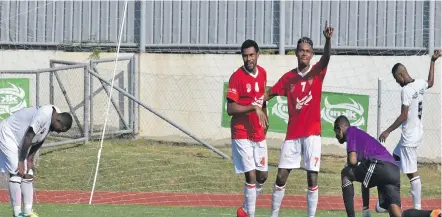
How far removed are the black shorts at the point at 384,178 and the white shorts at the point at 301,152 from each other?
793 millimetres

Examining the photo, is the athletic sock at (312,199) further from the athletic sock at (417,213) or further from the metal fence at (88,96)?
the metal fence at (88,96)

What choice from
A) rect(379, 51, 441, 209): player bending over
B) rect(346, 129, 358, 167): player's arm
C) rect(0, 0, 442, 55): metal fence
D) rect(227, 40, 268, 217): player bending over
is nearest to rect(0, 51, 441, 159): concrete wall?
rect(0, 0, 442, 55): metal fence

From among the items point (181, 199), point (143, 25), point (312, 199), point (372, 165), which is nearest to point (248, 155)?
point (312, 199)

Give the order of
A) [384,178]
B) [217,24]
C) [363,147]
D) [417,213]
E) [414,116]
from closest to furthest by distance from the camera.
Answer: [417,213] < [384,178] < [363,147] < [414,116] < [217,24]

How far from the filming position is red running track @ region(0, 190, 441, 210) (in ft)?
60.3

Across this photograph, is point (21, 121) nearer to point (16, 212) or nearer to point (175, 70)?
point (16, 212)

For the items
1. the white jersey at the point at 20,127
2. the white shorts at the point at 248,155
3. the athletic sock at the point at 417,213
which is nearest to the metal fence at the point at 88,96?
the white jersey at the point at 20,127

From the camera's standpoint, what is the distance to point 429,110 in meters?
22.1

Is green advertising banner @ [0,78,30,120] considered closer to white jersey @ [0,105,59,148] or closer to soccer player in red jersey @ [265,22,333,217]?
white jersey @ [0,105,59,148]

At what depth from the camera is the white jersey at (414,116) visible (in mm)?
15344

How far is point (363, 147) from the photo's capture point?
505 inches

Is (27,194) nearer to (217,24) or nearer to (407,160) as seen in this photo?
(407,160)

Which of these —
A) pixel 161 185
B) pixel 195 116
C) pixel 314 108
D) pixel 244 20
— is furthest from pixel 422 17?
pixel 314 108

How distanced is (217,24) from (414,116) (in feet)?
29.9
